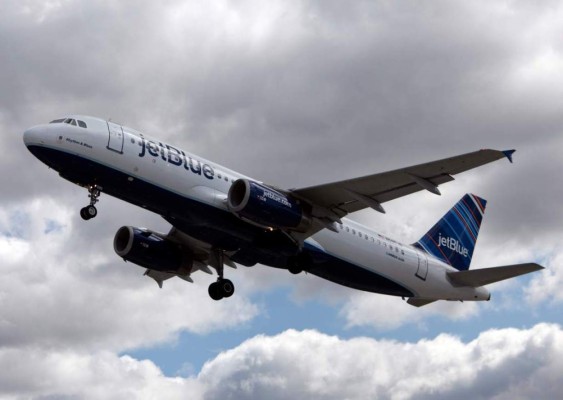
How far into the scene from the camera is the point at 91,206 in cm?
3622

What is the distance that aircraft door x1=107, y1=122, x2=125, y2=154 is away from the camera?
35.7m

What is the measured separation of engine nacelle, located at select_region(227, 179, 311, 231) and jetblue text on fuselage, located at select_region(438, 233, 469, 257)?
43.2ft

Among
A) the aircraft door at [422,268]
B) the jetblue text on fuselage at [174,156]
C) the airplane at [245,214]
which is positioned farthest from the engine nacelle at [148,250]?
the aircraft door at [422,268]

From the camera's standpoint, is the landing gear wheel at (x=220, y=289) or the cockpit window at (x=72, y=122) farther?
the landing gear wheel at (x=220, y=289)

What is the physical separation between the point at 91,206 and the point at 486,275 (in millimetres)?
19706

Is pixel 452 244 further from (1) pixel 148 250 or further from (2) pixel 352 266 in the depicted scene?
(1) pixel 148 250

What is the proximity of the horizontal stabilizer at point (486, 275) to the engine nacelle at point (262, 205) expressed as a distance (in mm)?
10749

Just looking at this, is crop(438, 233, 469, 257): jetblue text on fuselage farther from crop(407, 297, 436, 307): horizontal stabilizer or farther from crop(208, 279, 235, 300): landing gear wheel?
crop(208, 279, 235, 300): landing gear wheel

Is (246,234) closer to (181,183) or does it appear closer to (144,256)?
(181,183)

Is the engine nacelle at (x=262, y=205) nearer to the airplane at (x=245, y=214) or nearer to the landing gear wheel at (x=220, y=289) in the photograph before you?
the airplane at (x=245, y=214)

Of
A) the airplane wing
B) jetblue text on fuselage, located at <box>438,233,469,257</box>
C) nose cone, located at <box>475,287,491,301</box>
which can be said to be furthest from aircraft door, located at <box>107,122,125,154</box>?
nose cone, located at <box>475,287,491,301</box>

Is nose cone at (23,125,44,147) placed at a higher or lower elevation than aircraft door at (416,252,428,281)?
higher

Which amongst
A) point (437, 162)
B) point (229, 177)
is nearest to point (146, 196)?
point (229, 177)

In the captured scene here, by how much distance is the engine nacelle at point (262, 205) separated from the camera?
120 feet
